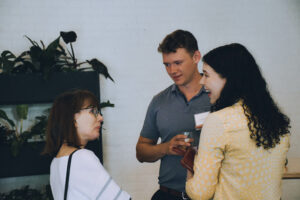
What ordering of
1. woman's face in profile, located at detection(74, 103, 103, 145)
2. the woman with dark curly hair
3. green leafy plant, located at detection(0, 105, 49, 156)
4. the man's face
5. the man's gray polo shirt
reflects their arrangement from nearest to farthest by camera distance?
the woman with dark curly hair < woman's face in profile, located at detection(74, 103, 103, 145) < the man's gray polo shirt < the man's face < green leafy plant, located at detection(0, 105, 49, 156)

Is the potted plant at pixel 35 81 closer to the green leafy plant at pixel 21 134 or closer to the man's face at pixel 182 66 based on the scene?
the green leafy plant at pixel 21 134

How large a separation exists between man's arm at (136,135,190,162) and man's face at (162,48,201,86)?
1.43 feet

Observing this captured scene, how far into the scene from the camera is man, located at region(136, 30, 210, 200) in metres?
1.70

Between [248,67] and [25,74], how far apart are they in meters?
2.29

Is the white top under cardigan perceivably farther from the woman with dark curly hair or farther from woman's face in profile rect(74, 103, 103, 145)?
the woman with dark curly hair

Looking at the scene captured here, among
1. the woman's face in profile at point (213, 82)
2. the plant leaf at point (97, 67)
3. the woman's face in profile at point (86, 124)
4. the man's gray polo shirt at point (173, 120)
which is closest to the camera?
the woman's face in profile at point (213, 82)

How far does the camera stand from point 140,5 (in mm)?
3301

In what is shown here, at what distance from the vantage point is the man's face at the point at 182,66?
1835mm

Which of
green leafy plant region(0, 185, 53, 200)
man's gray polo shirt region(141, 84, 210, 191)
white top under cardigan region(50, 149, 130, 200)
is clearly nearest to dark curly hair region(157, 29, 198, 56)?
man's gray polo shirt region(141, 84, 210, 191)

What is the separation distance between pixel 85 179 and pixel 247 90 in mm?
759

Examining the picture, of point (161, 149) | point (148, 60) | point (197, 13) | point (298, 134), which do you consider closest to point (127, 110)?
point (148, 60)

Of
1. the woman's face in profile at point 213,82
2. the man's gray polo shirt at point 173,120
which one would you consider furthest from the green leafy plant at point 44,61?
the woman's face in profile at point 213,82

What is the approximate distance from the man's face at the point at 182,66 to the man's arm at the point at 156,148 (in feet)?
1.43

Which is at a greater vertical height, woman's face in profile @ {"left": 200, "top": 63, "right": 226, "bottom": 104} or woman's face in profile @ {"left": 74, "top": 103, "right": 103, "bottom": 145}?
woman's face in profile @ {"left": 200, "top": 63, "right": 226, "bottom": 104}
